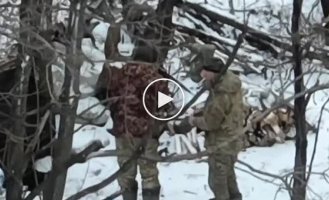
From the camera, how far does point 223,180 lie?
7625 millimetres

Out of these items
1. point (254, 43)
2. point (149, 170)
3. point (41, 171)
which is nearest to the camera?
point (149, 170)

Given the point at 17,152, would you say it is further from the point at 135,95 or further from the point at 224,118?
the point at 224,118

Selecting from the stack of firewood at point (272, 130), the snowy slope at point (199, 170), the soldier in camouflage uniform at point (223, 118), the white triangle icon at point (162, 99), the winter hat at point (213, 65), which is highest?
the winter hat at point (213, 65)

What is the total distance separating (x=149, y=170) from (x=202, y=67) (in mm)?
1282

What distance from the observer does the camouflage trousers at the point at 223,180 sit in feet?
24.6

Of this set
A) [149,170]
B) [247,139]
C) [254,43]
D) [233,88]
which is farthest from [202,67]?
[254,43]

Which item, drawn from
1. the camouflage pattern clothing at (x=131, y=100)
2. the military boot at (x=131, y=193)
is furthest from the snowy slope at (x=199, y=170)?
the camouflage pattern clothing at (x=131, y=100)

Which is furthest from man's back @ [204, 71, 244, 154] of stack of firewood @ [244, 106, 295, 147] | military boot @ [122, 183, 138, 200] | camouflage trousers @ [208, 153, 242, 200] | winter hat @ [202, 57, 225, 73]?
stack of firewood @ [244, 106, 295, 147]

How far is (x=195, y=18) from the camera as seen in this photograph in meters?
13.3

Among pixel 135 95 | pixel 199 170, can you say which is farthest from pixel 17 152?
pixel 199 170

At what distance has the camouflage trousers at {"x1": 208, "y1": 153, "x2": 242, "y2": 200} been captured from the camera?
7496 mm

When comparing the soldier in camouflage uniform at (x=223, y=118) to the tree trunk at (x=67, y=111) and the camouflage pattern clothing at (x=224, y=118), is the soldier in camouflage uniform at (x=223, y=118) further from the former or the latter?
the tree trunk at (x=67, y=111)

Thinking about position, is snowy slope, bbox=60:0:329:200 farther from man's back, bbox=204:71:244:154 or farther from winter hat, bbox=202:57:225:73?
winter hat, bbox=202:57:225:73

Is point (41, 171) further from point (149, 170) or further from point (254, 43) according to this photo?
point (254, 43)
